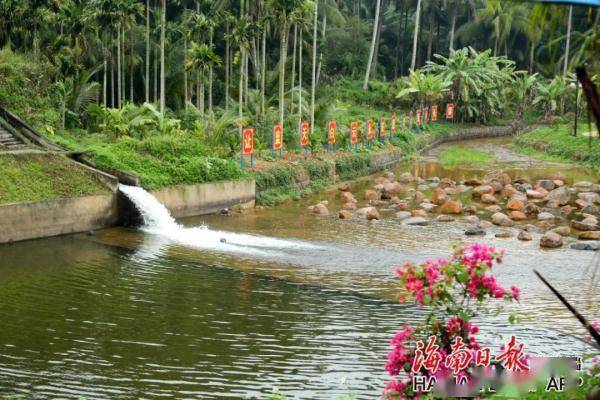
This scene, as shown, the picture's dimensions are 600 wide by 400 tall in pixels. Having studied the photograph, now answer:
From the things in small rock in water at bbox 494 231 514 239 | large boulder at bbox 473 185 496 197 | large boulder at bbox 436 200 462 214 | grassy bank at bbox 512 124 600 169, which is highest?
grassy bank at bbox 512 124 600 169

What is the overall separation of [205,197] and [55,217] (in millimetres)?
4955

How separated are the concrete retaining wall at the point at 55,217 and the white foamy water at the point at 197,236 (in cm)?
77

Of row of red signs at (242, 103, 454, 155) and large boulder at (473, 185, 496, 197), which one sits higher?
row of red signs at (242, 103, 454, 155)

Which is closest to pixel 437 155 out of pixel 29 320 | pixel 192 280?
pixel 192 280

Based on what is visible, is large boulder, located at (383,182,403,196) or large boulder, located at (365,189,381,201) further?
large boulder, located at (383,182,403,196)

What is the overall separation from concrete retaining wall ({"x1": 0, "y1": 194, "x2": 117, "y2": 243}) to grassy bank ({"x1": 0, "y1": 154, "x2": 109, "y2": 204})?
7.5 inches

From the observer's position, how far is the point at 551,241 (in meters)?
19.6

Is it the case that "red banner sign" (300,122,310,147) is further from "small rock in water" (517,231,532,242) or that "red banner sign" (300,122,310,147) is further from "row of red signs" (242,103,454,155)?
"small rock in water" (517,231,532,242)

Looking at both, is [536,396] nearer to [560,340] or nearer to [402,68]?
[560,340]

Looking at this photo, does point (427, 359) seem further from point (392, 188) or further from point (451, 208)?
point (392, 188)

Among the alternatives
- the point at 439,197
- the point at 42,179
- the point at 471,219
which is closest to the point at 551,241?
the point at 471,219

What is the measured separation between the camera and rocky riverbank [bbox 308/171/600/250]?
21578mm

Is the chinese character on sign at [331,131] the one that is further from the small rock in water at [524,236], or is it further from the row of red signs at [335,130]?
the small rock in water at [524,236]

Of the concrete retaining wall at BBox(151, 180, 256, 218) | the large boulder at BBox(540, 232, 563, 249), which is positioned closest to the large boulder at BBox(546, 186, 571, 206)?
the large boulder at BBox(540, 232, 563, 249)
